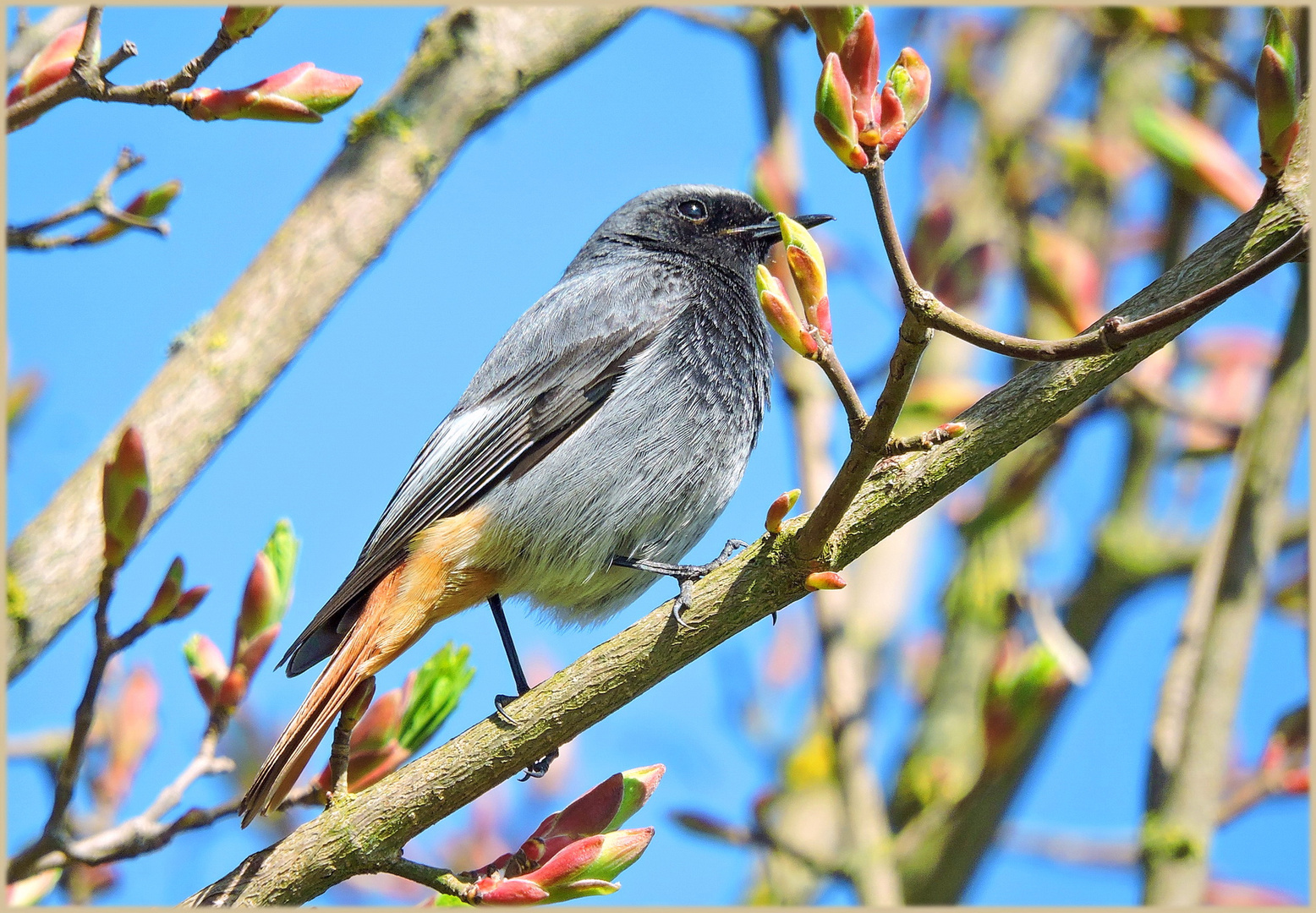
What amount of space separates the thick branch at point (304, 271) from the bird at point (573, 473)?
25.7 inches

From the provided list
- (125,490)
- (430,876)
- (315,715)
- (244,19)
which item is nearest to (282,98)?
(244,19)

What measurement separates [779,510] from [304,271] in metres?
1.87

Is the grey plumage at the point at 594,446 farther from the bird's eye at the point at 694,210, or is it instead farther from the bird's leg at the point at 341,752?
the bird's eye at the point at 694,210

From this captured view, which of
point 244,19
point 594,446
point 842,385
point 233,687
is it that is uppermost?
point 594,446

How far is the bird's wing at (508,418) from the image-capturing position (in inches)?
141

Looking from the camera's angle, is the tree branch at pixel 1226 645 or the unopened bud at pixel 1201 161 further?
the tree branch at pixel 1226 645

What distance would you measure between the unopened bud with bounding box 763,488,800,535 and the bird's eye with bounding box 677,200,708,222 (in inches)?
111

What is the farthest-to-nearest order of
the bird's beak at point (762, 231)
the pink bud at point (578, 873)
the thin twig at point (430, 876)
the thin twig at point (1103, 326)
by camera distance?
the bird's beak at point (762, 231) < the thin twig at point (430, 876) < the pink bud at point (578, 873) < the thin twig at point (1103, 326)

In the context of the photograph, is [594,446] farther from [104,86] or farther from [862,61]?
[862,61]

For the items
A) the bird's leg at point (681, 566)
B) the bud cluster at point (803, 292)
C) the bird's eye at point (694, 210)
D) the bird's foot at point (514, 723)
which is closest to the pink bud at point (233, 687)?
the bird's foot at point (514, 723)

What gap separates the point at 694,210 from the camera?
491 cm

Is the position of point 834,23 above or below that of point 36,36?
below

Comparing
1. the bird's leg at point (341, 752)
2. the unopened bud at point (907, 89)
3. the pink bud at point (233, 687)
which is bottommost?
the bird's leg at point (341, 752)

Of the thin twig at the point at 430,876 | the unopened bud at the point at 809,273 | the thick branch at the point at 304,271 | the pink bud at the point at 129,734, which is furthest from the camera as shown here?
the pink bud at the point at 129,734
